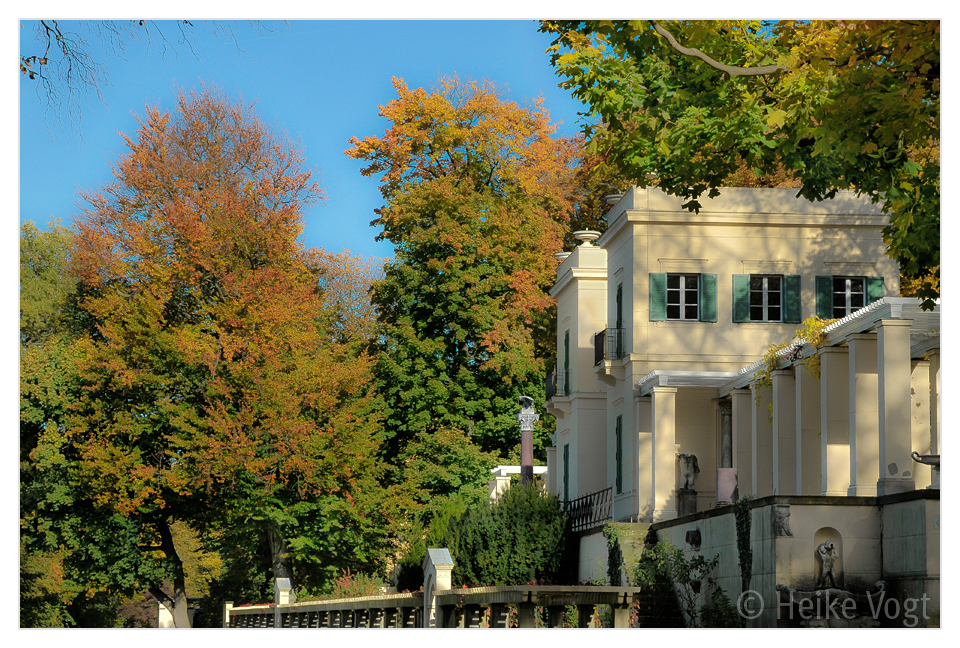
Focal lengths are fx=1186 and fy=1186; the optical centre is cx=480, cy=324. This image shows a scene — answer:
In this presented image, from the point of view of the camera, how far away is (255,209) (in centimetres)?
2791

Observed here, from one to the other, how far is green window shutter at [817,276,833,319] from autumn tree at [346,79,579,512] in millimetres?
7802

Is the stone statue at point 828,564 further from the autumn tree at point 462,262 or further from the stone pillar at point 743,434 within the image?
the autumn tree at point 462,262

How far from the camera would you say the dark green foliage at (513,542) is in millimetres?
23672

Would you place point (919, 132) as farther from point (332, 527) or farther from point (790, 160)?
point (332, 527)

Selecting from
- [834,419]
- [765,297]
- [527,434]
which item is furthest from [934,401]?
[527,434]

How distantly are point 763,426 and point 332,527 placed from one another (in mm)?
13979

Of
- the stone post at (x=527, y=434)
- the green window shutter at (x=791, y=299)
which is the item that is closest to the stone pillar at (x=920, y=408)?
the green window shutter at (x=791, y=299)

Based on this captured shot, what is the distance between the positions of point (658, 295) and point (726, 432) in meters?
3.04

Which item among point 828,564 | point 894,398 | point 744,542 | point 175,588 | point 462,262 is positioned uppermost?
point 462,262

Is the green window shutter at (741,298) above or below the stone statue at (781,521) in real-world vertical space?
above

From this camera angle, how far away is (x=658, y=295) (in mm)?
23797

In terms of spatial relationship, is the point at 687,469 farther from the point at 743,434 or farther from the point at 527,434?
the point at 527,434

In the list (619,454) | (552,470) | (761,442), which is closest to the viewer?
(761,442)

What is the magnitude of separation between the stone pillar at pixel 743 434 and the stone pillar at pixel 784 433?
4.99 feet
